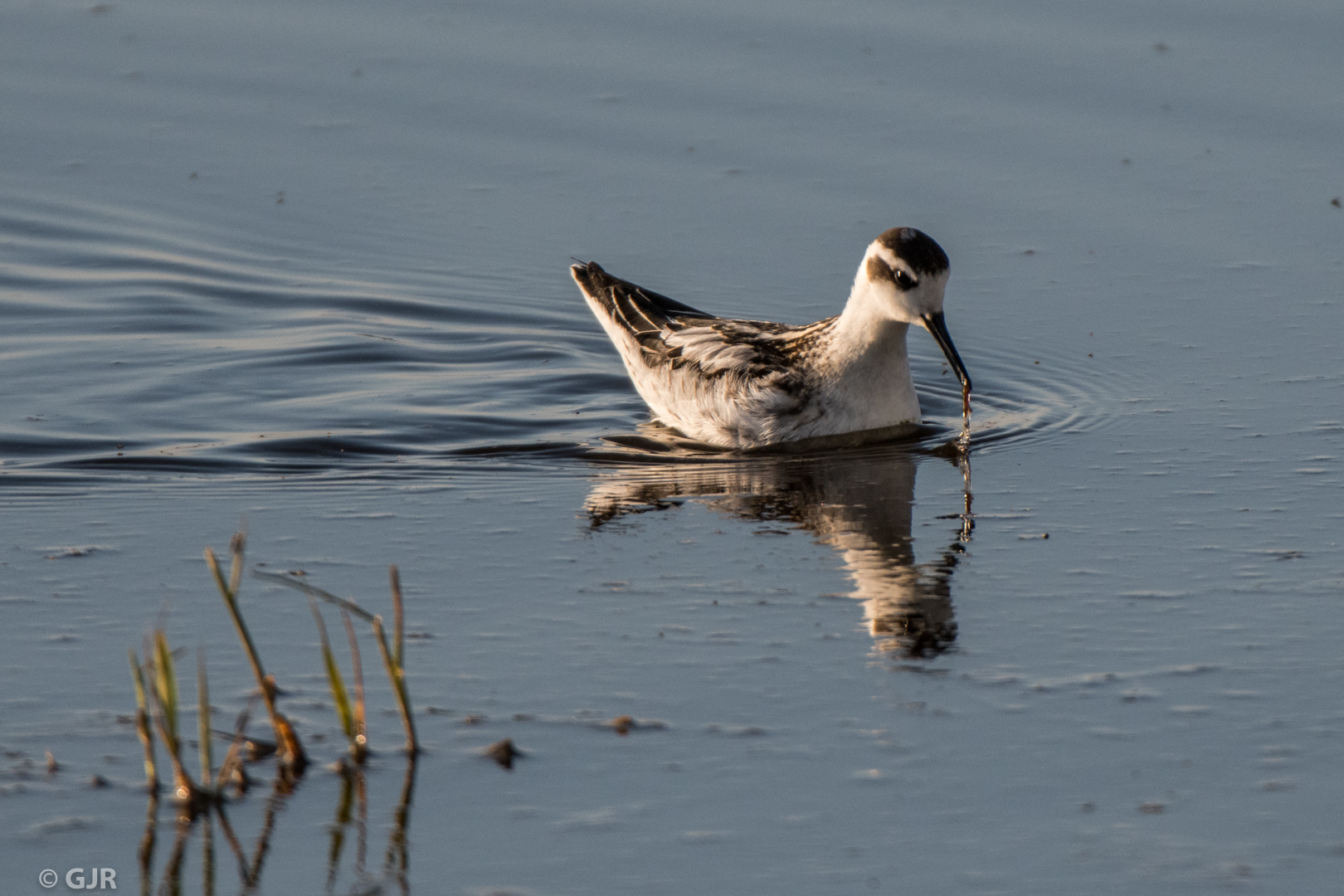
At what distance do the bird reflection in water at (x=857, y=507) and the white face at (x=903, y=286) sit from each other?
29.4 inches

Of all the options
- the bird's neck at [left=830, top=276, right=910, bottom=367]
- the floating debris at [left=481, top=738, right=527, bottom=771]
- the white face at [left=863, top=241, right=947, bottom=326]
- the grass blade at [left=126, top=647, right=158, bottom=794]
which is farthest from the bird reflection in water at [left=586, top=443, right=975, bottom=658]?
the grass blade at [left=126, top=647, right=158, bottom=794]

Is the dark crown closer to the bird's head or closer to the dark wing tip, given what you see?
the bird's head

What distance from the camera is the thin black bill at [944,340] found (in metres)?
9.80

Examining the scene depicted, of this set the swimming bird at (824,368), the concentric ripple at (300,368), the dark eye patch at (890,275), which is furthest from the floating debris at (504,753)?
the dark eye patch at (890,275)

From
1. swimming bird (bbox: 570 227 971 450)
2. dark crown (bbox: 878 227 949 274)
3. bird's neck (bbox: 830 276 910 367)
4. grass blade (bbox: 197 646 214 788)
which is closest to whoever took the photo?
grass blade (bbox: 197 646 214 788)

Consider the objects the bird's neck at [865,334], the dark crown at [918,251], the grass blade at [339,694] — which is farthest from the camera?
the bird's neck at [865,334]

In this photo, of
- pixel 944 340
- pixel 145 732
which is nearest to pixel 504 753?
pixel 145 732

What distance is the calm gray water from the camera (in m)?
5.58

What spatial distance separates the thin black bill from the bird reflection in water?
414mm

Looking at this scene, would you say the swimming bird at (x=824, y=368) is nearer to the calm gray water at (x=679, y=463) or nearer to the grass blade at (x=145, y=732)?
the calm gray water at (x=679, y=463)

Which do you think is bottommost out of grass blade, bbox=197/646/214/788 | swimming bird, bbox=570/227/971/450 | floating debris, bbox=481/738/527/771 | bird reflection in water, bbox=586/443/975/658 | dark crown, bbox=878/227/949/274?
floating debris, bbox=481/738/527/771

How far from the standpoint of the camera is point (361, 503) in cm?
891

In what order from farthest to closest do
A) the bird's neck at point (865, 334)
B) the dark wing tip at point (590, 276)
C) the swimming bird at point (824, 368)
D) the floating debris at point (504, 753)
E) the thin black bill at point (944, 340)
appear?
1. the dark wing tip at point (590, 276)
2. the bird's neck at point (865, 334)
3. the swimming bird at point (824, 368)
4. the thin black bill at point (944, 340)
5. the floating debris at point (504, 753)

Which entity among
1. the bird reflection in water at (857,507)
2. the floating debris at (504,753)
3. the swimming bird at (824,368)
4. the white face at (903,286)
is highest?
the white face at (903,286)
